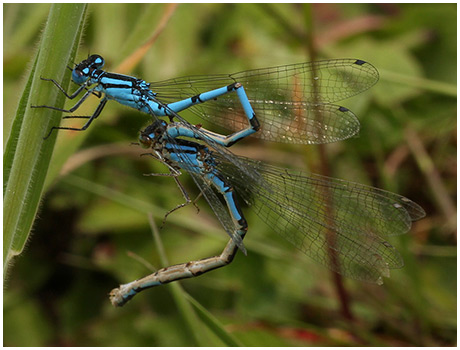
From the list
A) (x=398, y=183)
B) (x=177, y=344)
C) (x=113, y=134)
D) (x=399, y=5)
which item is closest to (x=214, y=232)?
(x=177, y=344)

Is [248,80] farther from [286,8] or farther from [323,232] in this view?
[286,8]

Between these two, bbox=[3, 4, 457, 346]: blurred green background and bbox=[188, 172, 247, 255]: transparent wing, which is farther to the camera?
bbox=[3, 4, 457, 346]: blurred green background

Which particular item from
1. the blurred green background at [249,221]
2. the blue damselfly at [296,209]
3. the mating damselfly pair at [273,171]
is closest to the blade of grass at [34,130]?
the mating damselfly pair at [273,171]

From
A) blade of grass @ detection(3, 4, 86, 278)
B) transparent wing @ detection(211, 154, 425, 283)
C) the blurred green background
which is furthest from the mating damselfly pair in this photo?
the blurred green background

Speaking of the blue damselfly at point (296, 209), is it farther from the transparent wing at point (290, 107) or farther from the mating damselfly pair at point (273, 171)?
the transparent wing at point (290, 107)

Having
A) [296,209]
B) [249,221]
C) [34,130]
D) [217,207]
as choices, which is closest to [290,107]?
[296,209]

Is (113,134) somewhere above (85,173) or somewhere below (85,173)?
above

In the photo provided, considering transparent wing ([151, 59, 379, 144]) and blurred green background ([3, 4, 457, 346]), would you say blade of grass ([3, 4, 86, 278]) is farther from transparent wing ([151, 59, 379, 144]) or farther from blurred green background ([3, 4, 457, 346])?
blurred green background ([3, 4, 457, 346])
